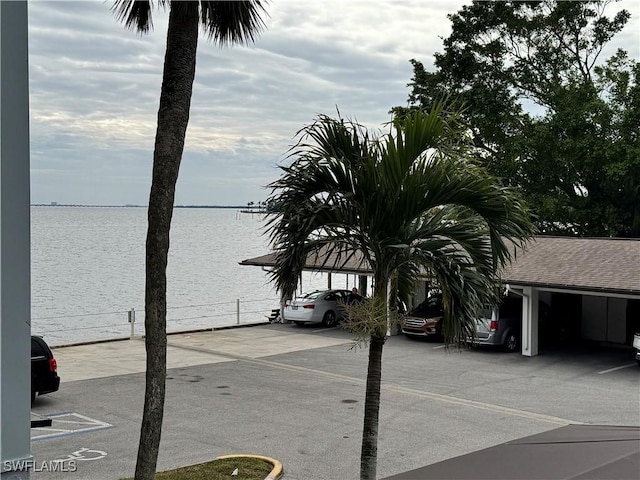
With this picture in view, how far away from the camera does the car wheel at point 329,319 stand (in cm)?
2705

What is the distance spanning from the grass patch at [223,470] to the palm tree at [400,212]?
2.74 meters

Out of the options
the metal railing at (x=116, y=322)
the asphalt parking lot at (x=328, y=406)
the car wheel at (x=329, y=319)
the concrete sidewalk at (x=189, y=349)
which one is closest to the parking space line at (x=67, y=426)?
the asphalt parking lot at (x=328, y=406)

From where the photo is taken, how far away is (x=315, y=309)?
26.7 meters

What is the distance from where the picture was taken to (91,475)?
1005 centimetres

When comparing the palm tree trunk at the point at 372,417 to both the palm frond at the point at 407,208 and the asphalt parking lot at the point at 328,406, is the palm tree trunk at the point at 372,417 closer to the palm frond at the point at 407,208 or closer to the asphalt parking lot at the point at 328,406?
the palm frond at the point at 407,208

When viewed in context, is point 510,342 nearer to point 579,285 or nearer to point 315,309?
point 579,285

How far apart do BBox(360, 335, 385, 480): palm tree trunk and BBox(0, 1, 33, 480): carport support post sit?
4428mm

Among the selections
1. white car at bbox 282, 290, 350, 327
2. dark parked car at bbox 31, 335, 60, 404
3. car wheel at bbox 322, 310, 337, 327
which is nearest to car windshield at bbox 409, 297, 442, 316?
white car at bbox 282, 290, 350, 327

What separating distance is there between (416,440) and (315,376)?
6226 mm

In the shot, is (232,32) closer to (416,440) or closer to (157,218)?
(157,218)

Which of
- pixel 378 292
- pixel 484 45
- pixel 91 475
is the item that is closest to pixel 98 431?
pixel 91 475

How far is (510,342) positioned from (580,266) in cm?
297

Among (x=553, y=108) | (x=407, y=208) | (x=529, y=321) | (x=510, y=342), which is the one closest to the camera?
(x=407, y=208)

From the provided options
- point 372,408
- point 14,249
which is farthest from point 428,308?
point 14,249
